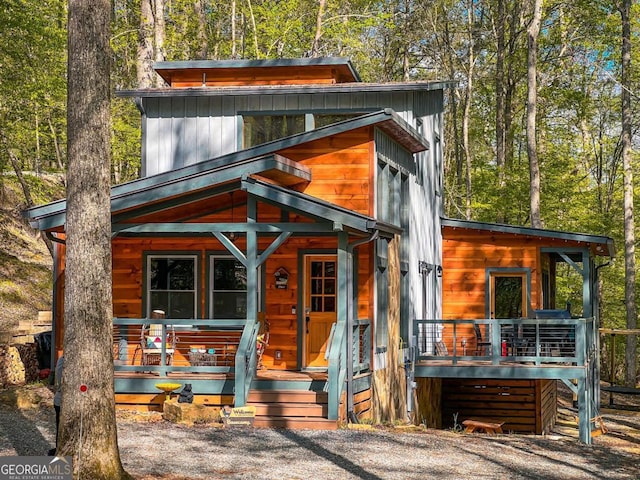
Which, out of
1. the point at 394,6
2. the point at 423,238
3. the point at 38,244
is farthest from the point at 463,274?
the point at 394,6

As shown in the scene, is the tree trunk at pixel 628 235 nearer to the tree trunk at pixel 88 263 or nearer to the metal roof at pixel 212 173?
the metal roof at pixel 212 173

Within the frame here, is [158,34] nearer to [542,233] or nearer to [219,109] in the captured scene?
[219,109]

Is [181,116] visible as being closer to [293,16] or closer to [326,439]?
[326,439]

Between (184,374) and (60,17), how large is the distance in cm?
1780

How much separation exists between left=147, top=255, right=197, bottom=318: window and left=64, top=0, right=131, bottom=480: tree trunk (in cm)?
843

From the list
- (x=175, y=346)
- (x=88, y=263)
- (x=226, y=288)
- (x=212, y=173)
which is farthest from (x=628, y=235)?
(x=88, y=263)

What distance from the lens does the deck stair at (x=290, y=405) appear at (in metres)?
13.8

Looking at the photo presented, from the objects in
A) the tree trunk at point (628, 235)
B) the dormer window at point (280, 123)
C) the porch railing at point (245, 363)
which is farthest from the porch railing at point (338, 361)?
the tree trunk at point (628, 235)

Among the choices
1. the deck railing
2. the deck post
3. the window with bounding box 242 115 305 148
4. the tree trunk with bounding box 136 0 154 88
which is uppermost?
the tree trunk with bounding box 136 0 154 88

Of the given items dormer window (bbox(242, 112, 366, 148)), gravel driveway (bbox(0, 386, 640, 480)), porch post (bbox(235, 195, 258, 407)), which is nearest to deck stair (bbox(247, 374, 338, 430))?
porch post (bbox(235, 195, 258, 407))

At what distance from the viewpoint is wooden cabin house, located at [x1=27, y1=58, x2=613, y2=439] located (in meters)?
14.5

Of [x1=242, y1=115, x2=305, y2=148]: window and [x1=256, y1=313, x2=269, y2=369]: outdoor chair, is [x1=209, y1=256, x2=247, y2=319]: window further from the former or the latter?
[x1=242, y1=115, x2=305, y2=148]: window

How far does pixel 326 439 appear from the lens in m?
12.6

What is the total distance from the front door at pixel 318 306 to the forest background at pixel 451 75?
473 inches
